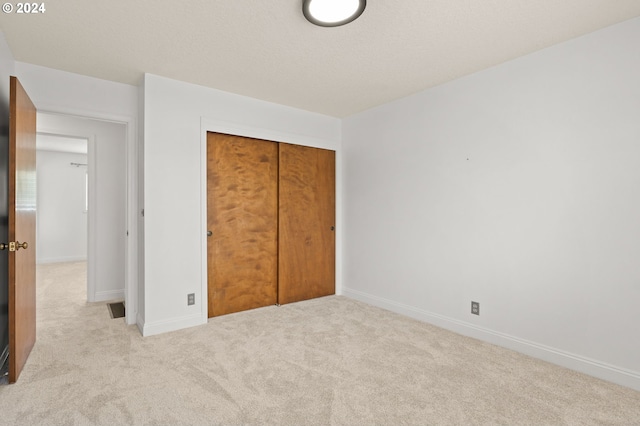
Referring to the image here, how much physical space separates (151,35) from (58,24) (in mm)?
570

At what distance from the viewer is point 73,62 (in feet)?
8.93

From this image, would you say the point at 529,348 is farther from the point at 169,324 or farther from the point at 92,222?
the point at 92,222

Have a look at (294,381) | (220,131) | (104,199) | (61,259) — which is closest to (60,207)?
(61,259)

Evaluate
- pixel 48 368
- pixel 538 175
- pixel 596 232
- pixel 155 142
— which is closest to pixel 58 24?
pixel 155 142

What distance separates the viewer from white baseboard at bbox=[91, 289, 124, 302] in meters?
4.14

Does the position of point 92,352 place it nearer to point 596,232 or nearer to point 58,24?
point 58,24

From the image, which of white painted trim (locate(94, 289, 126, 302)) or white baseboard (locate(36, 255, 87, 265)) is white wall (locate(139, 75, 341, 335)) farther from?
white baseboard (locate(36, 255, 87, 265))

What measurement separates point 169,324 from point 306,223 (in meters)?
1.90

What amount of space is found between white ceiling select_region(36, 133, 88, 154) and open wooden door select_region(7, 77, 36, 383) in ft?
12.0

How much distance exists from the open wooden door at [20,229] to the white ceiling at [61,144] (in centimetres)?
A: 365

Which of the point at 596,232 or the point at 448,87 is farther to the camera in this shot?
the point at 448,87

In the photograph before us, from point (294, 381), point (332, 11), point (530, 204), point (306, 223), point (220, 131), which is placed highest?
point (332, 11)

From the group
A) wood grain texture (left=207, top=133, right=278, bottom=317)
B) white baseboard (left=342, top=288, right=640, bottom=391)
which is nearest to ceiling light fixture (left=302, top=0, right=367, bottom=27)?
wood grain texture (left=207, top=133, right=278, bottom=317)

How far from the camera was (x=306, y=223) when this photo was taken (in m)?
4.16
